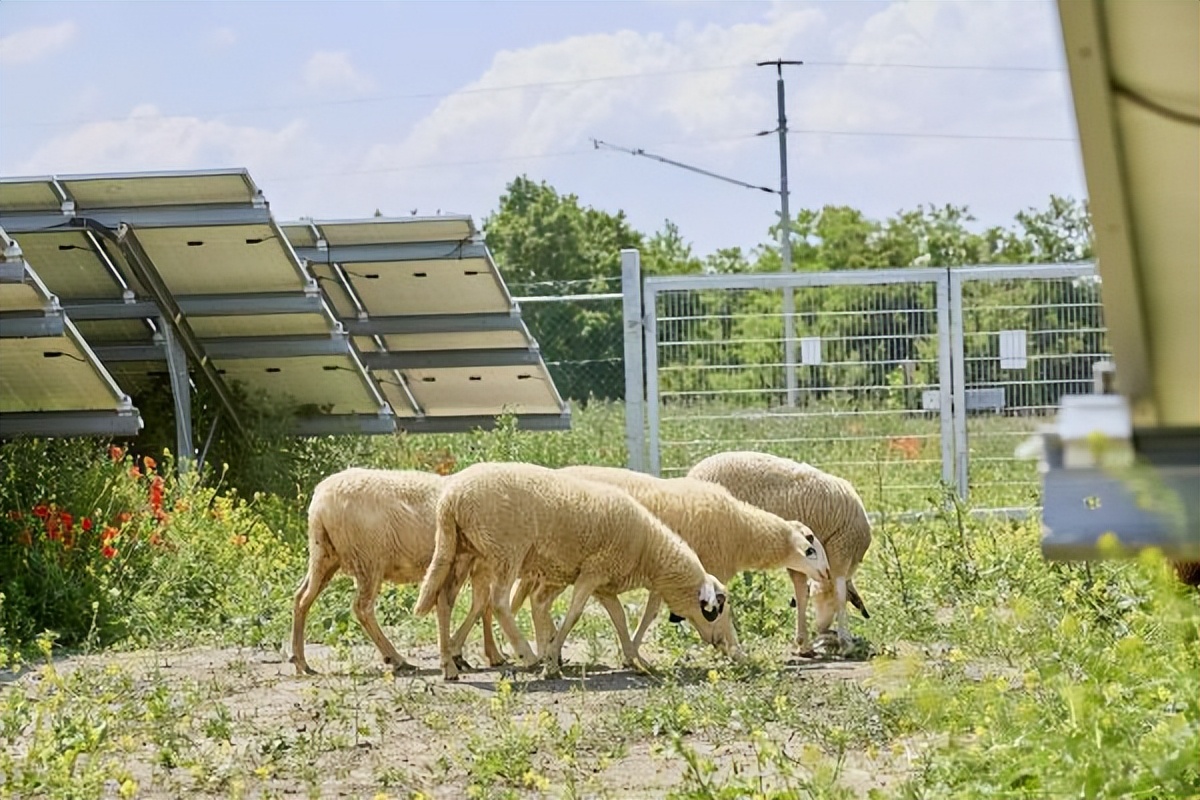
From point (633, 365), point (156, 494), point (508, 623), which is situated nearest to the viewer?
point (508, 623)

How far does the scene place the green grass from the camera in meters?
5.11

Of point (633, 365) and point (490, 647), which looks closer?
point (490, 647)

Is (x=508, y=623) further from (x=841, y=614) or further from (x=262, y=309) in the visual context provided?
(x=262, y=309)

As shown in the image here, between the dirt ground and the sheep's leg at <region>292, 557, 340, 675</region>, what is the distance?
0.77 feet

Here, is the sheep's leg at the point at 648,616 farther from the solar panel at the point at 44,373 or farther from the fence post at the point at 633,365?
the fence post at the point at 633,365

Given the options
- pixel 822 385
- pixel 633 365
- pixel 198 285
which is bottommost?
pixel 822 385

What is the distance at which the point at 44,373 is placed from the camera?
12789 millimetres

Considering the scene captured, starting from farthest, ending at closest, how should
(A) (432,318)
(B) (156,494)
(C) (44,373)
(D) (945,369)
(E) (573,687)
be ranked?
(D) (945,369)
(A) (432,318)
(B) (156,494)
(C) (44,373)
(E) (573,687)

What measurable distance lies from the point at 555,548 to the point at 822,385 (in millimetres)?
8114

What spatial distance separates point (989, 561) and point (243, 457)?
6975 mm

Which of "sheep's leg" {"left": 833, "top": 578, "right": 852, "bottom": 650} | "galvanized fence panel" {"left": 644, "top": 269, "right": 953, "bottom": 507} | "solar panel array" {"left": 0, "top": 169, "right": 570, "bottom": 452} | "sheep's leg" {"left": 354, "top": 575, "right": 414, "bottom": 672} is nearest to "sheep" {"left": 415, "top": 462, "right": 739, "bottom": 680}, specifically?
"sheep's leg" {"left": 354, "top": 575, "right": 414, "bottom": 672}

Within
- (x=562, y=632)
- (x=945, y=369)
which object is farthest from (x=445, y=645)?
(x=945, y=369)

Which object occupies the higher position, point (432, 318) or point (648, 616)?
point (432, 318)

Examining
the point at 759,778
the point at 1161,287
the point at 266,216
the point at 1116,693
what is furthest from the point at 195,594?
the point at 1161,287
